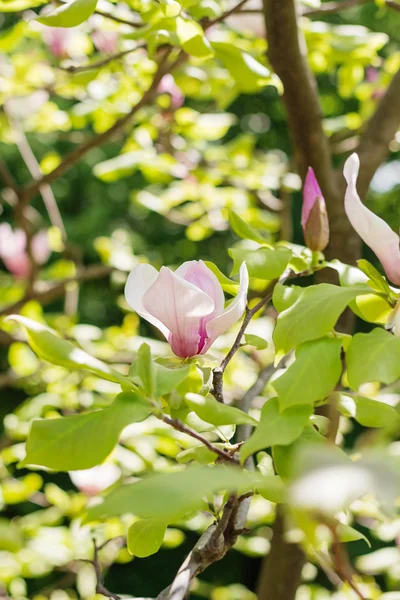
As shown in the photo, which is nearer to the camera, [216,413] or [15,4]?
[216,413]

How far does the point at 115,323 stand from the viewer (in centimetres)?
384

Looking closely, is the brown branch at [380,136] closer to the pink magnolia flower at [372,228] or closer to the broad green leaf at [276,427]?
the pink magnolia flower at [372,228]

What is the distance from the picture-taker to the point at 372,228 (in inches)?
20.1

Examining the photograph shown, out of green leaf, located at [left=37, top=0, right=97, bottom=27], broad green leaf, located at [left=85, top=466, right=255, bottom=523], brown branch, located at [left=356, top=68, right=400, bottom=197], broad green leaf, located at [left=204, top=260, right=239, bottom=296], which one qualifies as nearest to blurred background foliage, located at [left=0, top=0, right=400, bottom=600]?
brown branch, located at [left=356, top=68, right=400, bottom=197]

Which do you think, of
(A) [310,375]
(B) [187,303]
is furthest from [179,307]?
(A) [310,375]

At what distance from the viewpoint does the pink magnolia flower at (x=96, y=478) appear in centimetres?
133

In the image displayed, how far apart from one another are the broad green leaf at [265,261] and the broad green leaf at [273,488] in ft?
0.62

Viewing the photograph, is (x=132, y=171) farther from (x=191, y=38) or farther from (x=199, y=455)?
(x=199, y=455)

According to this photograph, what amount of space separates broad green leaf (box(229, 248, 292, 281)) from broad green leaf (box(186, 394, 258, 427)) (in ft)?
0.56

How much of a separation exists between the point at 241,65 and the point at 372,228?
1.26 feet

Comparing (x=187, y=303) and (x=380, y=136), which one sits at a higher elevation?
(x=187, y=303)

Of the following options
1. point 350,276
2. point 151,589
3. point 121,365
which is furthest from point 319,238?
point 151,589

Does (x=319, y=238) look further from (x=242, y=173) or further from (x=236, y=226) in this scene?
(x=242, y=173)

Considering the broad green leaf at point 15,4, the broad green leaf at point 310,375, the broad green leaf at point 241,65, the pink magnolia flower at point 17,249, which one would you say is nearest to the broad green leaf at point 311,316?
the broad green leaf at point 310,375
